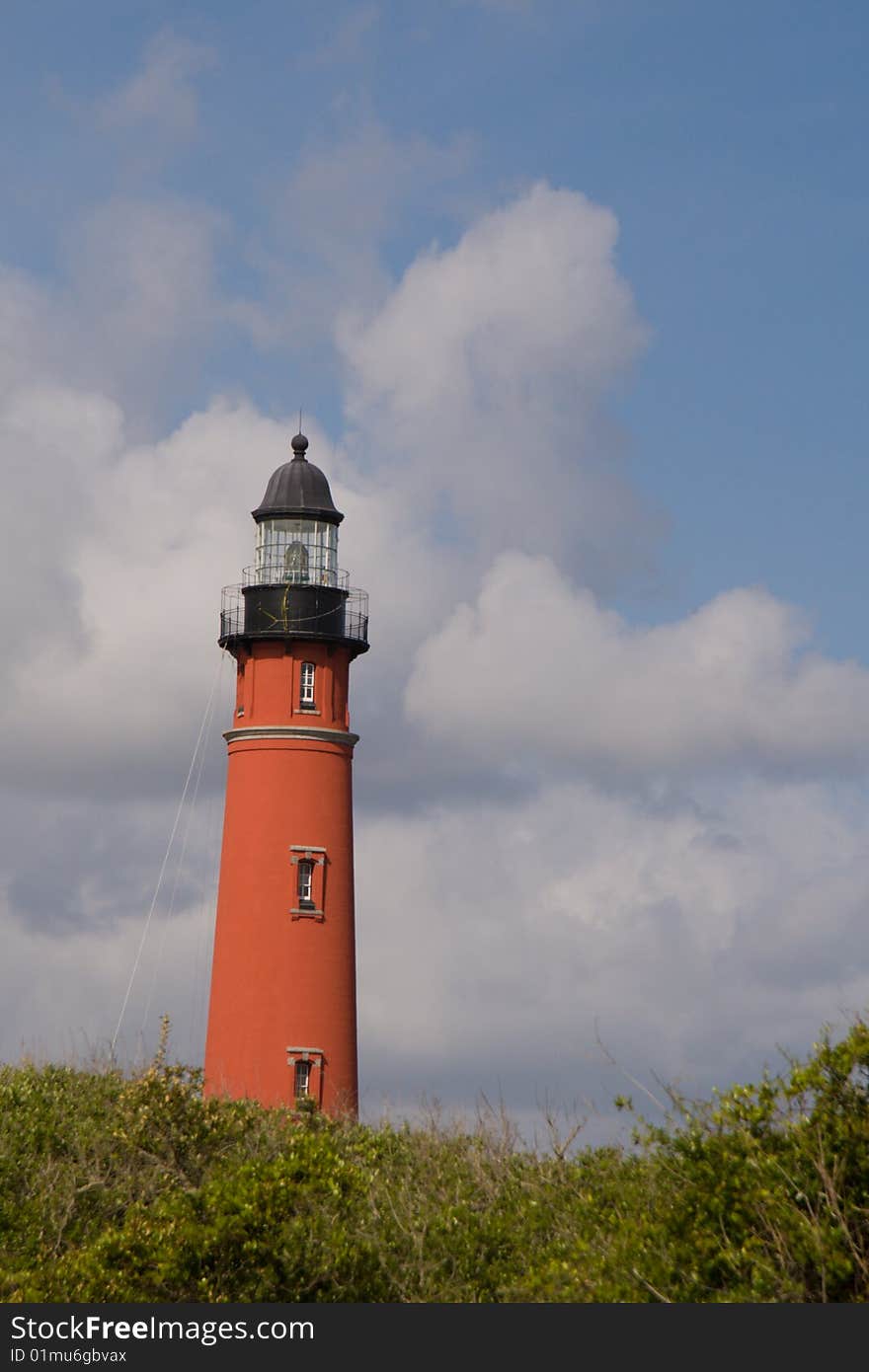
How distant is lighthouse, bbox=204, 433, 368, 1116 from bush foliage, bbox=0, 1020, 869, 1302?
8.62 metres

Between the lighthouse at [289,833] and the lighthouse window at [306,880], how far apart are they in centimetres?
3

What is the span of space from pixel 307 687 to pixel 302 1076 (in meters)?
10.1

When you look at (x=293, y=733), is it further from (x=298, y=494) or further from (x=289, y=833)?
(x=298, y=494)

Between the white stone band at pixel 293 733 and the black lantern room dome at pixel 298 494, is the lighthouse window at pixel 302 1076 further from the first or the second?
the black lantern room dome at pixel 298 494

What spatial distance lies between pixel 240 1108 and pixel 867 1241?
16641 mm

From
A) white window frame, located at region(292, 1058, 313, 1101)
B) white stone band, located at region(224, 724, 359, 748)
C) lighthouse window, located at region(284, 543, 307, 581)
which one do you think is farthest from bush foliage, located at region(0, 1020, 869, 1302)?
lighthouse window, located at region(284, 543, 307, 581)

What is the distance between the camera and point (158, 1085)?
30.4m

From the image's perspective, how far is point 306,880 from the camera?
44.6m

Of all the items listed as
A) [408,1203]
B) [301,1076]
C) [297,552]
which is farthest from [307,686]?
[408,1203]

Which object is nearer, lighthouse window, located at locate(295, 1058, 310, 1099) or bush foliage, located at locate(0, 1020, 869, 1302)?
bush foliage, located at locate(0, 1020, 869, 1302)

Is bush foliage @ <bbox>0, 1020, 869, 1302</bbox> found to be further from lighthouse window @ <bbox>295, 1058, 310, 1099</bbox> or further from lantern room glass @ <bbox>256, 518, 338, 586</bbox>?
lantern room glass @ <bbox>256, 518, 338, 586</bbox>

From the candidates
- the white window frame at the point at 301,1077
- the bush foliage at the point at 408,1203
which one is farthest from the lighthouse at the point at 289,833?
the bush foliage at the point at 408,1203

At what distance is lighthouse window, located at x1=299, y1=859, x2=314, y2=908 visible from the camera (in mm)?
44406

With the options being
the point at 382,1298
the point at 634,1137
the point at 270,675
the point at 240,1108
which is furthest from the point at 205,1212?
the point at 270,675
